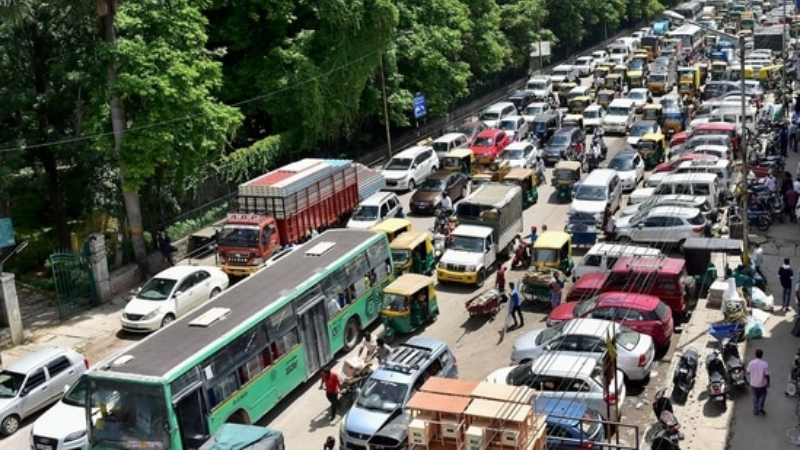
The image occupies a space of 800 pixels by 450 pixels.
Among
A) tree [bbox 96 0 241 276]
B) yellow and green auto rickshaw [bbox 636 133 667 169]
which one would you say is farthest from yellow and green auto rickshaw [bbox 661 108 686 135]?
tree [bbox 96 0 241 276]

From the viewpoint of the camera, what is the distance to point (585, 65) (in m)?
76.9

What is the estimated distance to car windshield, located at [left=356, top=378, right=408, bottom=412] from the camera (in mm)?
19766

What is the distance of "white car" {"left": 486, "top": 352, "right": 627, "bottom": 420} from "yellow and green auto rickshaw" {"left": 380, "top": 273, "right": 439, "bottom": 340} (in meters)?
5.41

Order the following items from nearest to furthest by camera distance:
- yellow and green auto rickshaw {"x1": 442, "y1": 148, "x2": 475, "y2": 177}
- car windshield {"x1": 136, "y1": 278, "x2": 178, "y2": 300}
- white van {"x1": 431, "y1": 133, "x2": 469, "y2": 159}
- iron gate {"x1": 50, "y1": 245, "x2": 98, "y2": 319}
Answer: car windshield {"x1": 136, "y1": 278, "x2": 178, "y2": 300} → iron gate {"x1": 50, "y1": 245, "x2": 98, "y2": 319} → yellow and green auto rickshaw {"x1": 442, "y1": 148, "x2": 475, "y2": 177} → white van {"x1": 431, "y1": 133, "x2": 469, "y2": 159}

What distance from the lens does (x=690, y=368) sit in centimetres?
2139

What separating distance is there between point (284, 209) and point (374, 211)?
13.5 feet

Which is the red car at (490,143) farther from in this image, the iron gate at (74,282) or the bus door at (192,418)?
the bus door at (192,418)

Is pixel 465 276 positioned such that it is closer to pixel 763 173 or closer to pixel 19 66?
pixel 763 173

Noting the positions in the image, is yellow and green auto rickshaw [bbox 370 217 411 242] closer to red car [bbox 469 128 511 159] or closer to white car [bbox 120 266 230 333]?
white car [bbox 120 266 230 333]

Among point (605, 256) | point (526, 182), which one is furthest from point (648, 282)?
point (526, 182)

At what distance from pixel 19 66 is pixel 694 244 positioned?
23801 mm

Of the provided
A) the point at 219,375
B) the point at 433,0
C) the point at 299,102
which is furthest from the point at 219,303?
the point at 433,0

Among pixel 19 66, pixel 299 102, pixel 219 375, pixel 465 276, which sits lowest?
pixel 465 276

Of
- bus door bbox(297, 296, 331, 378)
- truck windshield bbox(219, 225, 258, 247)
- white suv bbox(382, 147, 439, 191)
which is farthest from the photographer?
white suv bbox(382, 147, 439, 191)
